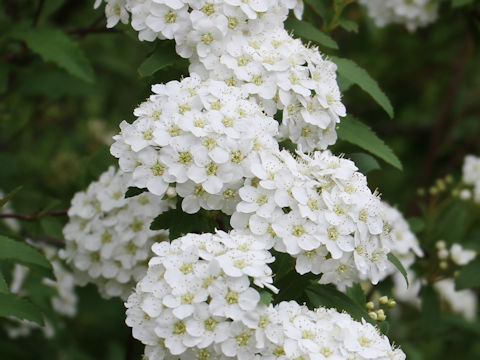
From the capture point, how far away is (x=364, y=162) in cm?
334

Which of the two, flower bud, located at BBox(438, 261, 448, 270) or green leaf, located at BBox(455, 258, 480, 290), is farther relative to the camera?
flower bud, located at BBox(438, 261, 448, 270)

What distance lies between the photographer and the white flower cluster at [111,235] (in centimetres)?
331

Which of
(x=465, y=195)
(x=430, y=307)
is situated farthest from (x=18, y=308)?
(x=465, y=195)

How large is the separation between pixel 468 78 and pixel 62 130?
11.7 ft

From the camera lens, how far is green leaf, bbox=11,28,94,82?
3.67 metres

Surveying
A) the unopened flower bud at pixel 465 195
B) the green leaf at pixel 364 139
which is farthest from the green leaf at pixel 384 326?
the unopened flower bud at pixel 465 195

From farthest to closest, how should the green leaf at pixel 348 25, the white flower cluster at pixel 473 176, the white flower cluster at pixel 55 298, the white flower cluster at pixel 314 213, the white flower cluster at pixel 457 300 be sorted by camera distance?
the white flower cluster at pixel 457 300, the white flower cluster at pixel 473 176, the white flower cluster at pixel 55 298, the green leaf at pixel 348 25, the white flower cluster at pixel 314 213

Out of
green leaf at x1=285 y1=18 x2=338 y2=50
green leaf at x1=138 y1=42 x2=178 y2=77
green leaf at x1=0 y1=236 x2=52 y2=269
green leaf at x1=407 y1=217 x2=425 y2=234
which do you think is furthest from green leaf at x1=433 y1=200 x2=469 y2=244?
green leaf at x1=0 y1=236 x2=52 y2=269

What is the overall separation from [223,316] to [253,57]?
1036mm

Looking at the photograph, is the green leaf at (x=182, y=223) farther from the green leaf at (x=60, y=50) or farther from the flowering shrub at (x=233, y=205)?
the green leaf at (x=60, y=50)

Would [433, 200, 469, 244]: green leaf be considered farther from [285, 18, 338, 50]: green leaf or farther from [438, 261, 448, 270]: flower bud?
[285, 18, 338, 50]: green leaf

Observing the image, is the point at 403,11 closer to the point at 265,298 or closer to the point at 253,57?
the point at 253,57

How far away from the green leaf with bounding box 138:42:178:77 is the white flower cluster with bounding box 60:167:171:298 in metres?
0.54

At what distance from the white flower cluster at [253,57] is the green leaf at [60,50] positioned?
2.25 feet
